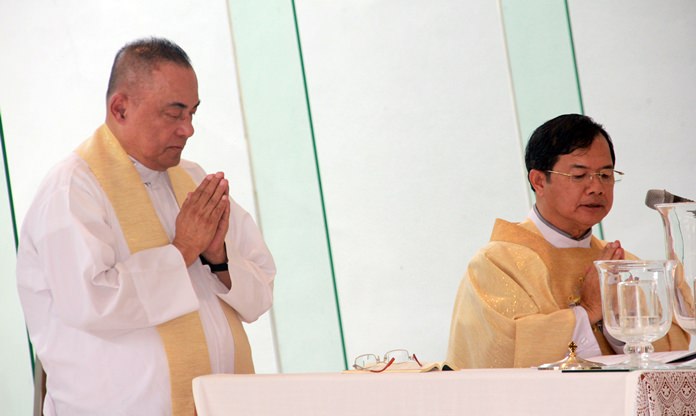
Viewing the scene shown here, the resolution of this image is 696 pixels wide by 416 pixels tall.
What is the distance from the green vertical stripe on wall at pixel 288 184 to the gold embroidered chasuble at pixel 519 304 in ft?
3.80

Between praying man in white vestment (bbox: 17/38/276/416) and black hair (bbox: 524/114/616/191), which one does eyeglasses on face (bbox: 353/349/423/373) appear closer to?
praying man in white vestment (bbox: 17/38/276/416)

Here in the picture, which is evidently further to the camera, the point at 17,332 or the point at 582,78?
the point at 582,78

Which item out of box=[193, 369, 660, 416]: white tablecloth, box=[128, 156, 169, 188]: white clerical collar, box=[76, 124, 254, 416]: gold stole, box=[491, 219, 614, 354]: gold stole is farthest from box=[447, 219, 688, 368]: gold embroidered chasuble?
box=[128, 156, 169, 188]: white clerical collar

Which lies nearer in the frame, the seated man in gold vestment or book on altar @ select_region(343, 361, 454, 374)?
book on altar @ select_region(343, 361, 454, 374)

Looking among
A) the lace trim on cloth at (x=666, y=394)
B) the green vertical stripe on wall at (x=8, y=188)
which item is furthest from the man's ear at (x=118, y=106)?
the lace trim on cloth at (x=666, y=394)

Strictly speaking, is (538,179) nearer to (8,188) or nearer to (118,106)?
(118,106)

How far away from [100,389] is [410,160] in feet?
7.05

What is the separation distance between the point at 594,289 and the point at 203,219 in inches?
54.0

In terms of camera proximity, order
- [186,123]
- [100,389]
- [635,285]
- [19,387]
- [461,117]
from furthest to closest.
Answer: [461,117], [19,387], [186,123], [100,389], [635,285]

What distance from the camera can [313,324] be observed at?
4770 millimetres

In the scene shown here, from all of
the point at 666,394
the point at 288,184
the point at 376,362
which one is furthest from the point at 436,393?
the point at 288,184

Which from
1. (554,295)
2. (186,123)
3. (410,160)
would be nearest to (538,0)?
(410,160)

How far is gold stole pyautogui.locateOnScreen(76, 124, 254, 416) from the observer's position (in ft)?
11.0

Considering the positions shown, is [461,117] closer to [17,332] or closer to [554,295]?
[554,295]
